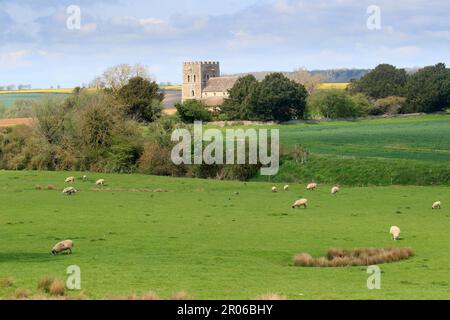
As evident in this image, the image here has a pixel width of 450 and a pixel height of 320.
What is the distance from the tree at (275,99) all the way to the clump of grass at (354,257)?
4423 inches

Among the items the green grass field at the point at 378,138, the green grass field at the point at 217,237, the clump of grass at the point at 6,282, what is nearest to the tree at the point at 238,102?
the green grass field at the point at 378,138

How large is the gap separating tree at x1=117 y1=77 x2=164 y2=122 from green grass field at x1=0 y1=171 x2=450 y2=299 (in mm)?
54292

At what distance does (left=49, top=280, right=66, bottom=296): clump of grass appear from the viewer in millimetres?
23281

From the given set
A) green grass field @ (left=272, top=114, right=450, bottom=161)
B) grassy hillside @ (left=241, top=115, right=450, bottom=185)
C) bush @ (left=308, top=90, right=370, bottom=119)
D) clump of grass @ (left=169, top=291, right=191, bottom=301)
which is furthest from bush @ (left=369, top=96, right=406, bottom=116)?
clump of grass @ (left=169, top=291, right=191, bottom=301)

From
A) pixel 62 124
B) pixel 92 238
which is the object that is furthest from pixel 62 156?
pixel 92 238

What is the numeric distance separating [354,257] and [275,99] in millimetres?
114362

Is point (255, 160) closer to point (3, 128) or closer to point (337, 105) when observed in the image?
point (3, 128)

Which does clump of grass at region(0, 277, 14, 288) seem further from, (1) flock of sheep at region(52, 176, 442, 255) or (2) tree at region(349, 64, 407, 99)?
(2) tree at region(349, 64, 407, 99)

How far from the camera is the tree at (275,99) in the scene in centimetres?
14725

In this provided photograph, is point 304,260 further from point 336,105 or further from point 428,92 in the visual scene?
point 428,92

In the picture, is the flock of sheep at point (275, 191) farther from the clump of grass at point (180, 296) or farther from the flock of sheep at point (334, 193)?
the clump of grass at point (180, 296)

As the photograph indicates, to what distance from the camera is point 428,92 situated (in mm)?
167000

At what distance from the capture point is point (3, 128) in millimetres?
104438
